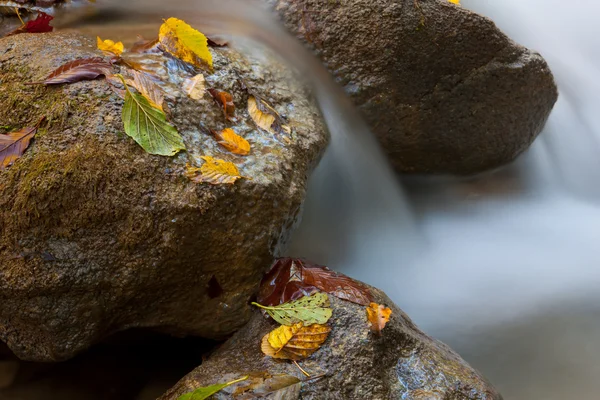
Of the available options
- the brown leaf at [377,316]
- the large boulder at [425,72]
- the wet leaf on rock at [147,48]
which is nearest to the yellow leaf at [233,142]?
the wet leaf on rock at [147,48]

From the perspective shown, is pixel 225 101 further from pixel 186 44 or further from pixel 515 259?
pixel 515 259

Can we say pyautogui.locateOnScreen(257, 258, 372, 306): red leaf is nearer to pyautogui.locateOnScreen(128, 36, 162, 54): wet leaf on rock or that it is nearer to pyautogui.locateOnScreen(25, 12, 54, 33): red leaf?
pyautogui.locateOnScreen(128, 36, 162, 54): wet leaf on rock

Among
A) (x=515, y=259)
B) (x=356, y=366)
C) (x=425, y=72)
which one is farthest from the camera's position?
(x=515, y=259)

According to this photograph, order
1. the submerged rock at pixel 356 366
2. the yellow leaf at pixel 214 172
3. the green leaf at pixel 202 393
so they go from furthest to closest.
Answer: the yellow leaf at pixel 214 172, the submerged rock at pixel 356 366, the green leaf at pixel 202 393

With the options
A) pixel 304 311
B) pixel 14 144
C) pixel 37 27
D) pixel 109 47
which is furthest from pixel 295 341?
pixel 37 27

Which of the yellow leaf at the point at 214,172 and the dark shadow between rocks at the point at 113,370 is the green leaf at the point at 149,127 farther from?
the dark shadow between rocks at the point at 113,370
